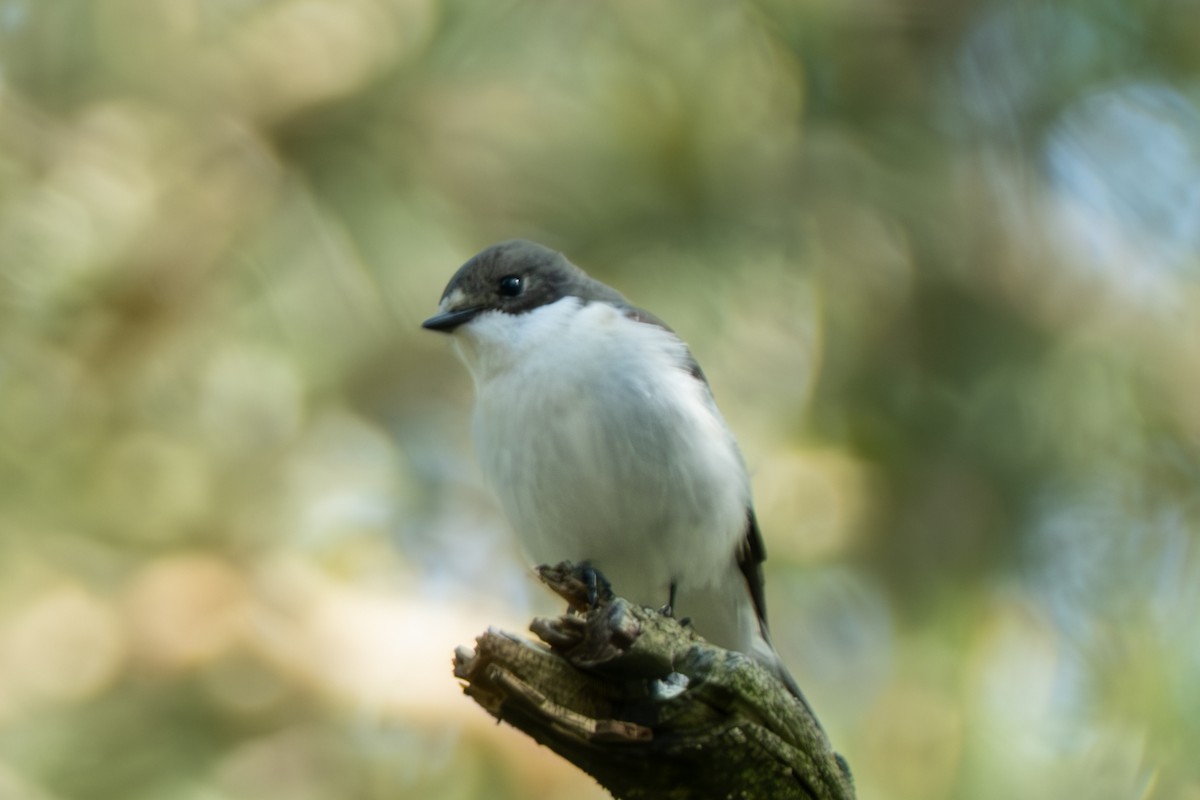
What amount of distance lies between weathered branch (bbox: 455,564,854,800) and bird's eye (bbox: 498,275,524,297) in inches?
75.2

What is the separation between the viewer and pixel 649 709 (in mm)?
2367

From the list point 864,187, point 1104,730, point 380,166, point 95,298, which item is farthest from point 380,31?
point 1104,730

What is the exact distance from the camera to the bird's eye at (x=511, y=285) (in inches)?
166

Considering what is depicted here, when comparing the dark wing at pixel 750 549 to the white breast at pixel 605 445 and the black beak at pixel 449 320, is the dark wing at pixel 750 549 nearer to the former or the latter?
the white breast at pixel 605 445

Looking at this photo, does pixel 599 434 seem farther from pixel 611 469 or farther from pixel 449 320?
pixel 449 320

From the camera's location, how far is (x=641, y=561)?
4.07 metres

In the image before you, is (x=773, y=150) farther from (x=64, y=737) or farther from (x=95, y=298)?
(x=64, y=737)

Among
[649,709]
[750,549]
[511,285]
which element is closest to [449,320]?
[511,285]

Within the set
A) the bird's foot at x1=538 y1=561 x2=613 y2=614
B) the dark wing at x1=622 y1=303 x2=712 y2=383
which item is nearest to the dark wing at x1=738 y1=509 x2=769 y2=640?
the dark wing at x1=622 y1=303 x2=712 y2=383

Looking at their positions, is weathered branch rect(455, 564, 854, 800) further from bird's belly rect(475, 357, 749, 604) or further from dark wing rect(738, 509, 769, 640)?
dark wing rect(738, 509, 769, 640)

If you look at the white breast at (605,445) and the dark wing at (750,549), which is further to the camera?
the dark wing at (750,549)

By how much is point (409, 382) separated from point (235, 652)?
118 cm

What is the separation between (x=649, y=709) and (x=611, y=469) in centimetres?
148

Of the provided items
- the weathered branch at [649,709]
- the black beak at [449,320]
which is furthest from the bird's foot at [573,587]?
the black beak at [449,320]
